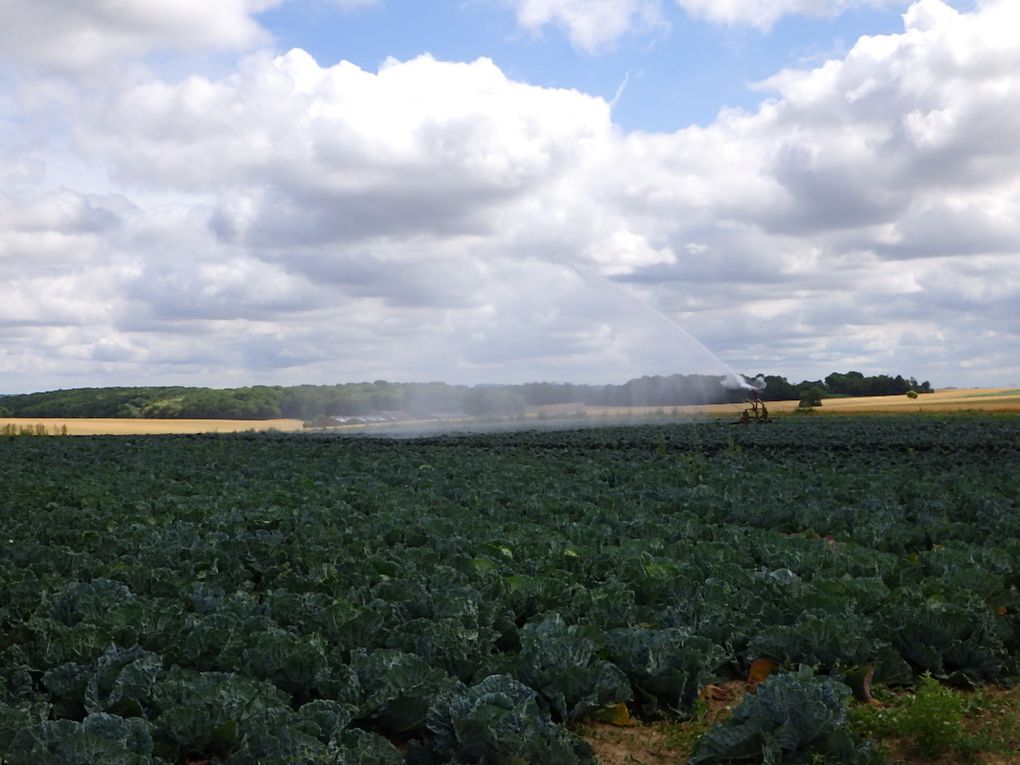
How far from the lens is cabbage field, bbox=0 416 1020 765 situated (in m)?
5.70

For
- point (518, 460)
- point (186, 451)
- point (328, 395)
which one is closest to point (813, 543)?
point (518, 460)

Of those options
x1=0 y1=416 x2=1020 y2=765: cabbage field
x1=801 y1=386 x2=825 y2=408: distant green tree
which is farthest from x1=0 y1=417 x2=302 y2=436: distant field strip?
x1=0 y1=416 x2=1020 y2=765: cabbage field

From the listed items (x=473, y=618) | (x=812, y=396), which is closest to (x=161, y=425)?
(x=812, y=396)

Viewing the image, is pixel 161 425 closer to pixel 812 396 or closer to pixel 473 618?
pixel 812 396

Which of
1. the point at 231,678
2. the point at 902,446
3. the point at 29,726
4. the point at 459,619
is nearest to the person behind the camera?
Answer: the point at 29,726

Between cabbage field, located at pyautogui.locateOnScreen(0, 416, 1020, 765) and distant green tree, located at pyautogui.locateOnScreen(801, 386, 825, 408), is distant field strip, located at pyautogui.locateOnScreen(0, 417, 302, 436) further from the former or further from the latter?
cabbage field, located at pyautogui.locateOnScreen(0, 416, 1020, 765)

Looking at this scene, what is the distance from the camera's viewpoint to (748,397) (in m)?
53.1

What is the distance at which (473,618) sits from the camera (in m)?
7.79

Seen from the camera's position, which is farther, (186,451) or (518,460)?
(186,451)

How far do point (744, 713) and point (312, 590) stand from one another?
15.7ft

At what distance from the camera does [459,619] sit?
25.1 feet

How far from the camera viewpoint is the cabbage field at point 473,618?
5.70 meters

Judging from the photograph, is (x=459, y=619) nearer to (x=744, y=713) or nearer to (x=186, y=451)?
(x=744, y=713)

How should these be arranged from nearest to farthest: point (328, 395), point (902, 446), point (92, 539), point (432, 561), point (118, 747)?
point (118, 747)
point (432, 561)
point (92, 539)
point (902, 446)
point (328, 395)
